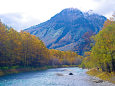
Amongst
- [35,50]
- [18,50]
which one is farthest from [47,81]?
[35,50]

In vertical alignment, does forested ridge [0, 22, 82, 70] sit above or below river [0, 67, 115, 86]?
above

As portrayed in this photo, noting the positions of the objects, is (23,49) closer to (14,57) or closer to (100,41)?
(14,57)

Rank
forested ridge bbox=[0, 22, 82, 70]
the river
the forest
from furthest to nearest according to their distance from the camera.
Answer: forested ridge bbox=[0, 22, 82, 70]
the forest
the river

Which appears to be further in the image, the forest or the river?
the forest

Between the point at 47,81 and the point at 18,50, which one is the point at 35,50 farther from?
the point at 47,81

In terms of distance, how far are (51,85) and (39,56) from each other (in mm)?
57847

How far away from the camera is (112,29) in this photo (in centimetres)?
3819

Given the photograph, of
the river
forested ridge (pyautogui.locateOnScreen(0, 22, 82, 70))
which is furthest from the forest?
the river

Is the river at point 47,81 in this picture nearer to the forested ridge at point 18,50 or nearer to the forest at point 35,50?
the forest at point 35,50

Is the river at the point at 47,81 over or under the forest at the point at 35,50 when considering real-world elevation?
under

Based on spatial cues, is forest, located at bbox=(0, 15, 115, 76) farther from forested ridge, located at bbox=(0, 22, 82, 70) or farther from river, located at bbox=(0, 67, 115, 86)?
river, located at bbox=(0, 67, 115, 86)

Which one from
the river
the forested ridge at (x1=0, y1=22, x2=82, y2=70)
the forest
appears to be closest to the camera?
the river

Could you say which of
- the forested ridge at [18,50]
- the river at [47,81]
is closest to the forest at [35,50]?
the forested ridge at [18,50]

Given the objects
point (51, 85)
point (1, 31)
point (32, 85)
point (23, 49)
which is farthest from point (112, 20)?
point (23, 49)
